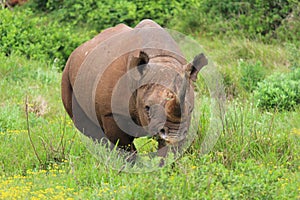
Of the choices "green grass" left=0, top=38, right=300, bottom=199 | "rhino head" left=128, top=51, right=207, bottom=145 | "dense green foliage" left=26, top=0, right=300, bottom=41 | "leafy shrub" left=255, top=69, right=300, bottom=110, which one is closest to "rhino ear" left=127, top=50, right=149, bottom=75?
"rhino head" left=128, top=51, right=207, bottom=145

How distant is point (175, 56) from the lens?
21.0ft

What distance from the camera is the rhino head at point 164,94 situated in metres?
5.81

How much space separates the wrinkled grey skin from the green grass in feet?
1.12

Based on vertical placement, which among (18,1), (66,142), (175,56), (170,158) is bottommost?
(18,1)

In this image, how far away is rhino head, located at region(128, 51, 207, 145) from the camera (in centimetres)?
581

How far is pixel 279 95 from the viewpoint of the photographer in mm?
9633

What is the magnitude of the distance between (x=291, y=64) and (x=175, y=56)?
596cm

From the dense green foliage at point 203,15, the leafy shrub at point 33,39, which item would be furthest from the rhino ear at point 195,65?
the dense green foliage at point 203,15

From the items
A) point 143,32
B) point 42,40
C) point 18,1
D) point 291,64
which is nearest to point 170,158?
point 143,32

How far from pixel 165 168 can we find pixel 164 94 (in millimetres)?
610

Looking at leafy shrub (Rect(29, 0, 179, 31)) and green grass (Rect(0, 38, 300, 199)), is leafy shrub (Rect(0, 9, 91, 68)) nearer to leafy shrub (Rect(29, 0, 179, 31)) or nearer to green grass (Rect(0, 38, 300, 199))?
leafy shrub (Rect(29, 0, 179, 31))

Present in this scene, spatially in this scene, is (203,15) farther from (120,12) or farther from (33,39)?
(33,39)

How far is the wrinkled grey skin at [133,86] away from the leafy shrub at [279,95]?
109 inches

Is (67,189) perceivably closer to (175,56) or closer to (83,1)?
(175,56)
